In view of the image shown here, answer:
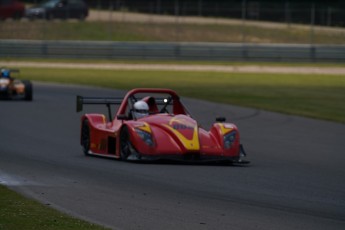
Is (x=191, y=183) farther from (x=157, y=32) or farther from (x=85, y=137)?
(x=157, y=32)

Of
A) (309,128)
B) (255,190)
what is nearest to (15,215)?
(255,190)

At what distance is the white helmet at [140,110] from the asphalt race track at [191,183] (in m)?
0.86

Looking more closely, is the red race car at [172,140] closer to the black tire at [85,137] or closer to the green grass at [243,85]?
the black tire at [85,137]

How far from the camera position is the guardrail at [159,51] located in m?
51.3

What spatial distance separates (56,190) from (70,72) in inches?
1331

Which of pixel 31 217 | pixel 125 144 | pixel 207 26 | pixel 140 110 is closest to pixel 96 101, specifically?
pixel 140 110

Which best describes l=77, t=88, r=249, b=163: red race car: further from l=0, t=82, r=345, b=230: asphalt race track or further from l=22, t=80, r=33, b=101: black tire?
l=22, t=80, r=33, b=101: black tire

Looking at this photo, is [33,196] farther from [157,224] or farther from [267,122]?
[267,122]

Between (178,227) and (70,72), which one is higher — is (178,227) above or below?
above

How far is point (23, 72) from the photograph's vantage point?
4394 cm

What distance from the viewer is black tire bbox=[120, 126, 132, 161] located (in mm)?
14141

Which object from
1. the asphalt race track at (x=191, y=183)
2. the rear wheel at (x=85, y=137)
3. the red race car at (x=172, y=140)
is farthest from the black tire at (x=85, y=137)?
the red race car at (x=172, y=140)

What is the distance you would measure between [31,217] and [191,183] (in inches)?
126

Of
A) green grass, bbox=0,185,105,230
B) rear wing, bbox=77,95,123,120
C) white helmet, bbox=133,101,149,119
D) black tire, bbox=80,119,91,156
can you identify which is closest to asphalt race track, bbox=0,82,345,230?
black tire, bbox=80,119,91,156
